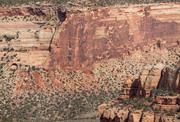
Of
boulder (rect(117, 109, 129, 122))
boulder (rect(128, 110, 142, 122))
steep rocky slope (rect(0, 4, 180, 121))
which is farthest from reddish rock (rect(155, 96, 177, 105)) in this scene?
steep rocky slope (rect(0, 4, 180, 121))

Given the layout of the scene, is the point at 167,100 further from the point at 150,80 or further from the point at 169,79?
the point at 150,80

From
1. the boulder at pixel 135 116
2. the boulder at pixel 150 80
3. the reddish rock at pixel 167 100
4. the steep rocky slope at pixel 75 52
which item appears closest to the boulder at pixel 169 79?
the boulder at pixel 150 80

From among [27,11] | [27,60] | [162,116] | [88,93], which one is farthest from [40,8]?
[162,116]

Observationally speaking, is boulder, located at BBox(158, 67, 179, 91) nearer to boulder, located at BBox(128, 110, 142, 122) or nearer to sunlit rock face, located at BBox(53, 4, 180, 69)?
boulder, located at BBox(128, 110, 142, 122)

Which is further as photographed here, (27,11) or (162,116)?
(27,11)

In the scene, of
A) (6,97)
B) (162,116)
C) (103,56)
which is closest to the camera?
(162,116)

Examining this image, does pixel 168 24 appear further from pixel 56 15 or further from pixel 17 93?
pixel 17 93

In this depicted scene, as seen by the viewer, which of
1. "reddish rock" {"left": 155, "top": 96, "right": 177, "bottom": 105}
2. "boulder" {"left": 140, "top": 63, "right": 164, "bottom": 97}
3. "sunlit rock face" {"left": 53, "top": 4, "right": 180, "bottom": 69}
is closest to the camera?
"reddish rock" {"left": 155, "top": 96, "right": 177, "bottom": 105}

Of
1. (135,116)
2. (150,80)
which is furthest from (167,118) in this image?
(150,80)
